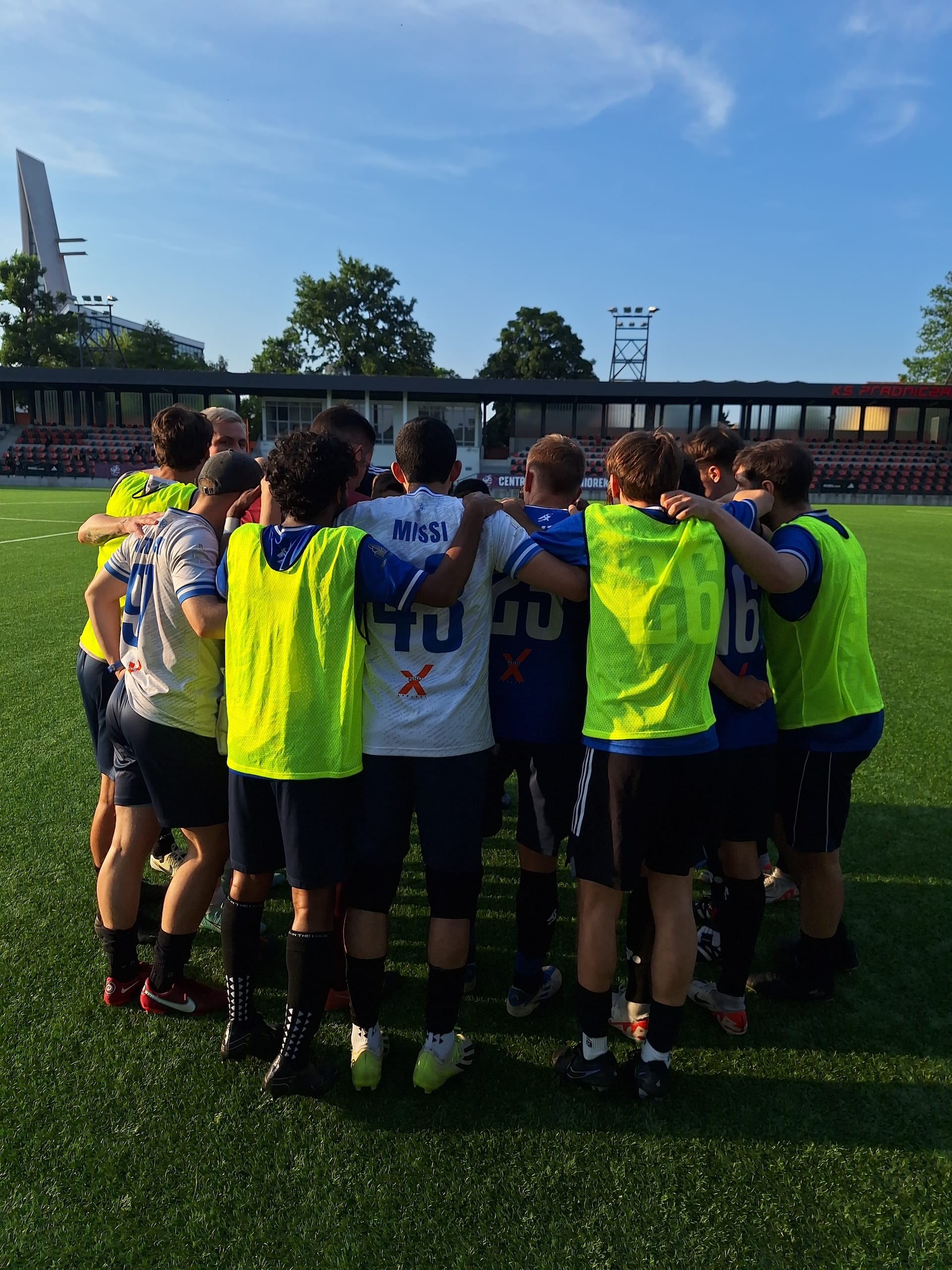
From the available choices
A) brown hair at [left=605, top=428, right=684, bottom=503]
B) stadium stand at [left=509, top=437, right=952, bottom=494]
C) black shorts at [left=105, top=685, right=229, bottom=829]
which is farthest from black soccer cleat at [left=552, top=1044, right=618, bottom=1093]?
stadium stand at [left=509, top=437, right=952, bottom=494]

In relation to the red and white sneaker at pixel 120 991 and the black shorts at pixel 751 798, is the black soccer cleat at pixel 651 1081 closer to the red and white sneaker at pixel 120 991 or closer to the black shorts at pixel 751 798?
the black shorts at pixel 751 798

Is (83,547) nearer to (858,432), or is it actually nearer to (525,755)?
(525,755)

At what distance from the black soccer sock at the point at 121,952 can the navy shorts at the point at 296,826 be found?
0.74m

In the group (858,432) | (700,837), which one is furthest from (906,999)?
(858,432)

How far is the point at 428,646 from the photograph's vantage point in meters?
2.41

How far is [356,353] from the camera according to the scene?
224 ft

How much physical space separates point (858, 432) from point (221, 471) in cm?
5461

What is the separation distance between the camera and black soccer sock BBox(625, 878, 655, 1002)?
2.79 metres

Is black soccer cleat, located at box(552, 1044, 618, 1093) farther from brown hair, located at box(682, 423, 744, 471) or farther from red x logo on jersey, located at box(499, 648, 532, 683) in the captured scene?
brown hair, located at box(682, 423, 744, 471)

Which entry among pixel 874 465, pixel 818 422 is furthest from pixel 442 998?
pixel 818 422

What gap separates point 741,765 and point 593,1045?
1068 mm

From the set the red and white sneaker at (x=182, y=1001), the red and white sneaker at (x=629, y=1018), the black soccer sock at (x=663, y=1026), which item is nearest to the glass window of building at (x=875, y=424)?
the red and white sneaker at (x=629, y=1018)

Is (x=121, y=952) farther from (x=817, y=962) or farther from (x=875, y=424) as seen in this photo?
(x=875, y=424)

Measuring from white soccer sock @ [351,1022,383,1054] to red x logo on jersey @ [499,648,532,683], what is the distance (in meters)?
1.24
